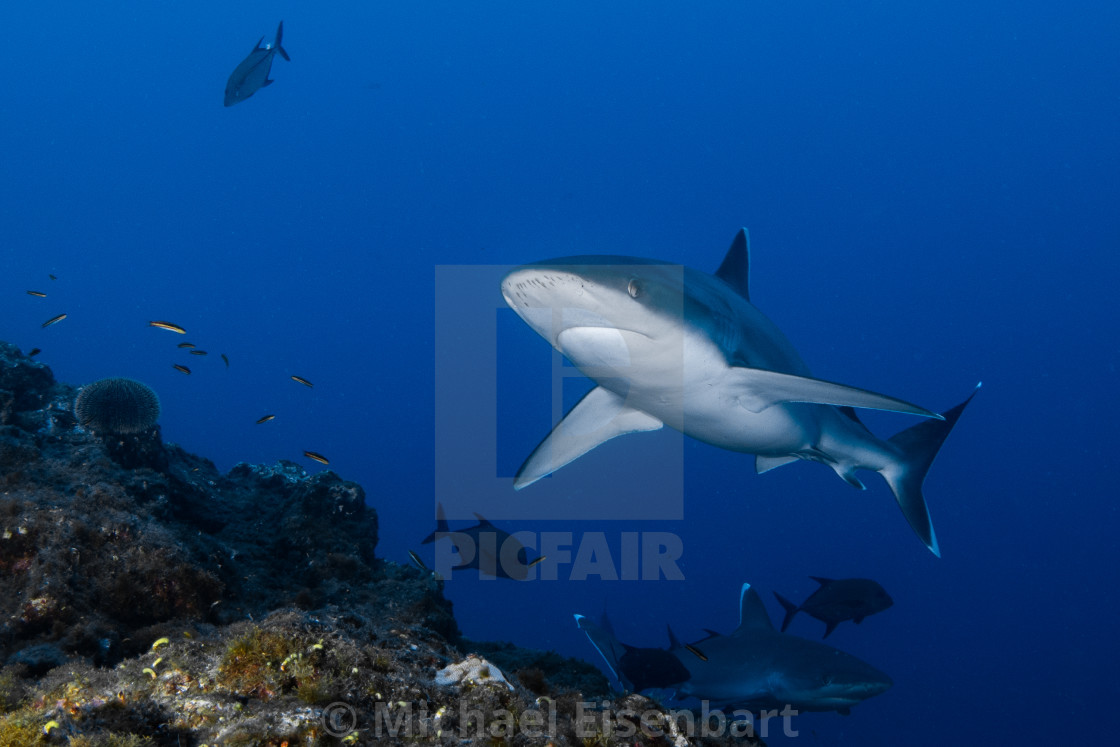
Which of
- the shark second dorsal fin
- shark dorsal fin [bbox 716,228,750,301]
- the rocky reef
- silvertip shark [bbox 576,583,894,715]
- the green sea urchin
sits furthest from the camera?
the shark second dorsal fin

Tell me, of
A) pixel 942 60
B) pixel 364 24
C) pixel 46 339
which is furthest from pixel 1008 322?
pixel 46 339

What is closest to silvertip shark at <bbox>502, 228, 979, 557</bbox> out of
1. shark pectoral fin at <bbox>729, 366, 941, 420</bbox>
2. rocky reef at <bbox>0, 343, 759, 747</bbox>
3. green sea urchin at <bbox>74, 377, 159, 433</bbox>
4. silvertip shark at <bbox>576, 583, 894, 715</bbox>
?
shark pectoral fin at <bbox>729, 366, 941, 420</bbox>

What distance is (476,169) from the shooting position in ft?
351

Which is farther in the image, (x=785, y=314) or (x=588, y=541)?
(x=785, y=314)

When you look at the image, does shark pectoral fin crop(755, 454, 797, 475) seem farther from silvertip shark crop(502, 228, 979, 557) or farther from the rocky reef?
the rocky reef

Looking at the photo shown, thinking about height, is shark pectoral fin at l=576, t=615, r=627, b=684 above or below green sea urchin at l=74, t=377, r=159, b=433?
below

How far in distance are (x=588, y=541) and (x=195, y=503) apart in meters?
52.2

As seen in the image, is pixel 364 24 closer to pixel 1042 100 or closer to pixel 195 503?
pixel 1042 100

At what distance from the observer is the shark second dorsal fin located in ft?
22.3

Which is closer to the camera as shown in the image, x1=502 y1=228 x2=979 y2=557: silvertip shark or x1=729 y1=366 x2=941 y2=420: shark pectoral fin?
x1=502 y1=228 x2=979 y2=557: silvertip shark

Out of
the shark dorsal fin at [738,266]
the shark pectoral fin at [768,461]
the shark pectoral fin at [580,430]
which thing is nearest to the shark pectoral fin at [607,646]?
the shark pectoral fin at [580,430]

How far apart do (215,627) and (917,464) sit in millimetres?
6699

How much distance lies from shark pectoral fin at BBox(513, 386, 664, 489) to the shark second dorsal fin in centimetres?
300

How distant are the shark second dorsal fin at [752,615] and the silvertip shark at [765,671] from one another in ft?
0.05
